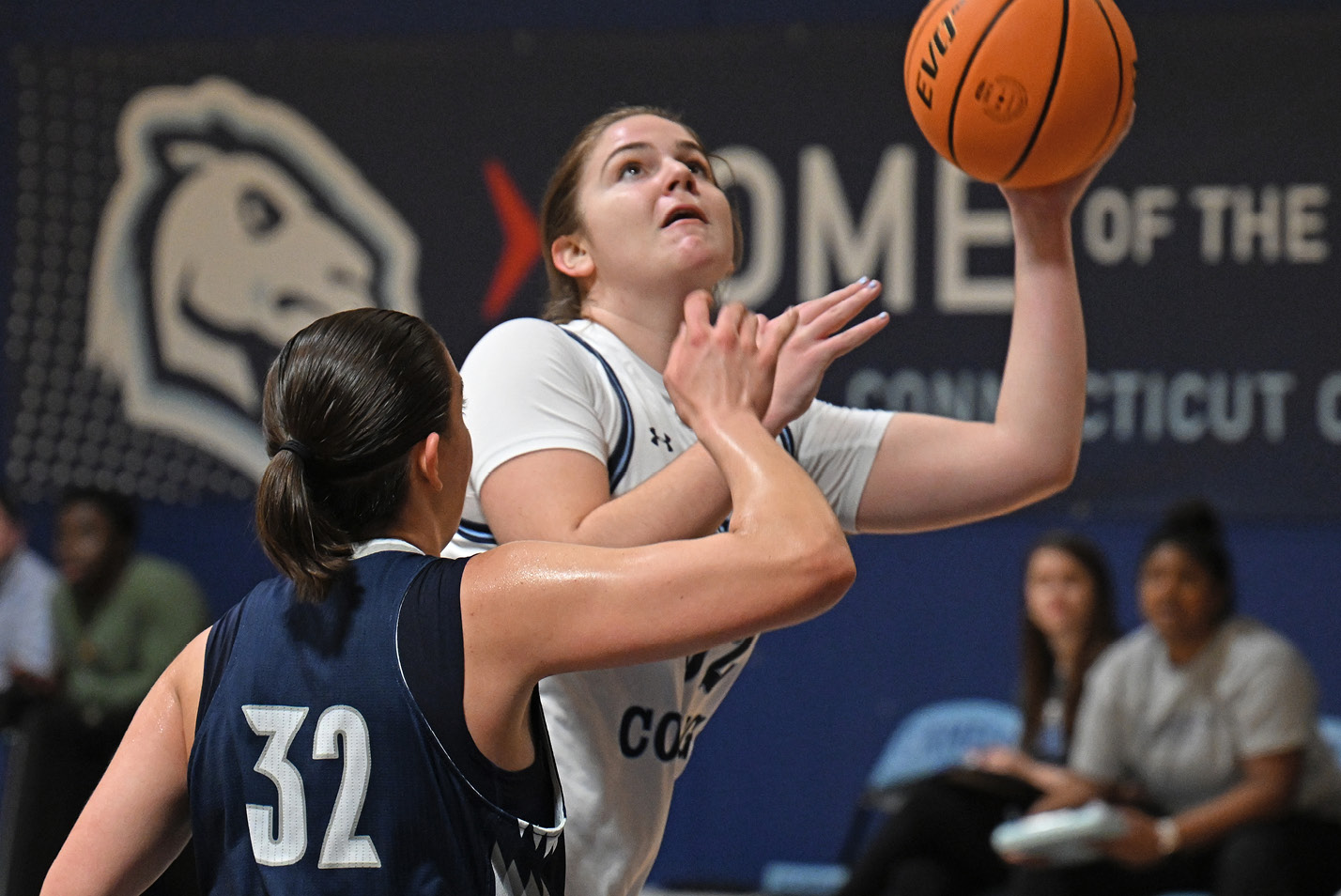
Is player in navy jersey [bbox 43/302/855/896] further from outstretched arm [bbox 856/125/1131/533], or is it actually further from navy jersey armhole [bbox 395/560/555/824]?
outstretched arm [bbox 856/125/1131/533]

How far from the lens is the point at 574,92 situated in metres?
5.94

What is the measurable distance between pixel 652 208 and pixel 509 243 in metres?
3.83

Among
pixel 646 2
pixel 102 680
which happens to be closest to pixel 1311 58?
pixel 646 2

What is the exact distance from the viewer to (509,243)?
235 inches

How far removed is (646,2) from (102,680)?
132 inches

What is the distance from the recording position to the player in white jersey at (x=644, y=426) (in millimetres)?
1960

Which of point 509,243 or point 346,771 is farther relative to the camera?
point 509,243

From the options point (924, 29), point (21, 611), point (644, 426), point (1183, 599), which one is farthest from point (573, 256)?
point (21, 611)

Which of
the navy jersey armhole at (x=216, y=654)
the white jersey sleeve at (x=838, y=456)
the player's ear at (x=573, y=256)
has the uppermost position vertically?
the player's ear at (x=573, y=256)

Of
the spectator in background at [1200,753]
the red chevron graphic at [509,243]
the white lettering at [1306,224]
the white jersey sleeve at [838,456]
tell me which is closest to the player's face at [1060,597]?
the spectator in background at [1200,753]

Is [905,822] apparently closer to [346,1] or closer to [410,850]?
[410,850]

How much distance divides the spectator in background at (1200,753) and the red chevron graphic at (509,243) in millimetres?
2574

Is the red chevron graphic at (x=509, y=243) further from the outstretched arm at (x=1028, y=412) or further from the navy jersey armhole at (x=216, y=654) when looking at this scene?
the navy jersey armhole at (x=216, y=654)

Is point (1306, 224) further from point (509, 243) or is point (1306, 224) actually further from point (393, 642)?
point (393, 642)
